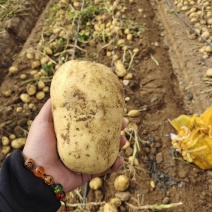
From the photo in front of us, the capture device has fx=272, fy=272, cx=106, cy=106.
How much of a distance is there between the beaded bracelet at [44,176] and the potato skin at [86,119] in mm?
131

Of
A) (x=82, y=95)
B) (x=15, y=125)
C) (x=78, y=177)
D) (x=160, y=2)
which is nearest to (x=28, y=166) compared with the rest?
(x=78, y=177)

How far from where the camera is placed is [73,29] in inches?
153

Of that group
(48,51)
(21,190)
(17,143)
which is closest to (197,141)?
(21,190)

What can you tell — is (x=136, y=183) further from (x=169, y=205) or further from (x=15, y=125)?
(x=15, y=125)

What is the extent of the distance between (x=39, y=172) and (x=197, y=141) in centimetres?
139

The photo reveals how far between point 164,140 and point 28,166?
145 centimetres

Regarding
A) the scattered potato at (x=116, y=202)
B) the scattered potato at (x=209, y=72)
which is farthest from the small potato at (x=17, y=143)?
the scattered potato at (x=209, y=72)

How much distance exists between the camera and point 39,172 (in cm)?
152

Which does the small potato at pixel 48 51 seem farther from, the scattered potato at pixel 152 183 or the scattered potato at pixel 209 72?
the scattered potato at pixel 152 183

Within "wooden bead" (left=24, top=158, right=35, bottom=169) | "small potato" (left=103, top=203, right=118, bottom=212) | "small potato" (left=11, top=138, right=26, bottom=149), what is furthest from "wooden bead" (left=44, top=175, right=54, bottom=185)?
"small potato" (left=11, top=138, right=26, bottom=149)

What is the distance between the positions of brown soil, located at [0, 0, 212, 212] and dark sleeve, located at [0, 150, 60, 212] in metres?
0.74

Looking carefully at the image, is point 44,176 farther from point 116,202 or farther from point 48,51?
point 48,51

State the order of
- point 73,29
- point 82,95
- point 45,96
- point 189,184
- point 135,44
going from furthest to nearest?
1. point 73,29
2. point 135,44
3. point 45,96
4. point 189,184
5. point 82,95

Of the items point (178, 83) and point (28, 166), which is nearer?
point (28, 166)
